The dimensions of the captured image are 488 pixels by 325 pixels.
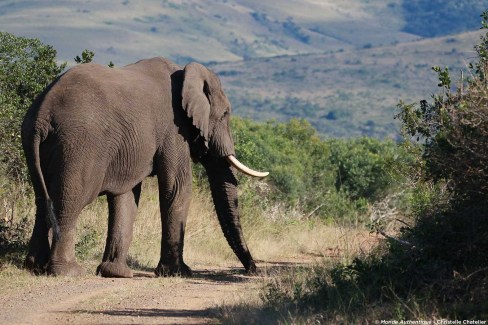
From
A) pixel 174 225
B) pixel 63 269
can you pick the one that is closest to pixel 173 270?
pixel 174 225

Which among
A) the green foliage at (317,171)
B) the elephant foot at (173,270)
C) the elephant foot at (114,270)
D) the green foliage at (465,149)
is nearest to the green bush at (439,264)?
the green foliage at (465,149)

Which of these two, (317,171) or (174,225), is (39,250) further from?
(317,171)

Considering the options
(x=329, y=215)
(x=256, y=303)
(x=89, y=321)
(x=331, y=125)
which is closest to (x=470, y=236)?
(x=256, y=303)

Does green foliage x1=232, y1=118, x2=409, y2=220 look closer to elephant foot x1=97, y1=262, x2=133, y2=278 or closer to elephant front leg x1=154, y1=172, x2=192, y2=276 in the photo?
elephant front leg x1=154, y1=172, x2=192, y2=276

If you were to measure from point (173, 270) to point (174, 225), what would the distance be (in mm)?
589

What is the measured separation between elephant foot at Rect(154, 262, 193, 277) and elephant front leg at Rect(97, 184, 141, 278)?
47 centimetres

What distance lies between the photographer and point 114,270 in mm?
13945

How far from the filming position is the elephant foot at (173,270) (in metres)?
14.5

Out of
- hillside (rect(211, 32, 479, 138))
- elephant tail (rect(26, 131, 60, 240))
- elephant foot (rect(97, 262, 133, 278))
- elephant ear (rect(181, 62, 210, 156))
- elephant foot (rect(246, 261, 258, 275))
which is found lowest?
hillside (rect(211, 32, 479, 138))

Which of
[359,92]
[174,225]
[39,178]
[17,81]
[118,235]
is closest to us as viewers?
[39,178]

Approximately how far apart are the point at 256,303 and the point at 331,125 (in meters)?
137

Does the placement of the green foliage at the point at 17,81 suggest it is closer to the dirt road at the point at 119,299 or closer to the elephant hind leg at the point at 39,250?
the elephant hind leg at the point at 39,250

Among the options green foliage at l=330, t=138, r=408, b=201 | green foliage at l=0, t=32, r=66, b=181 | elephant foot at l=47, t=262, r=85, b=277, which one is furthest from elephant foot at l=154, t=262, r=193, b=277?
green foliage at l=330, t=138, r=408, b=201

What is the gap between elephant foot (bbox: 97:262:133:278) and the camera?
549 inches
